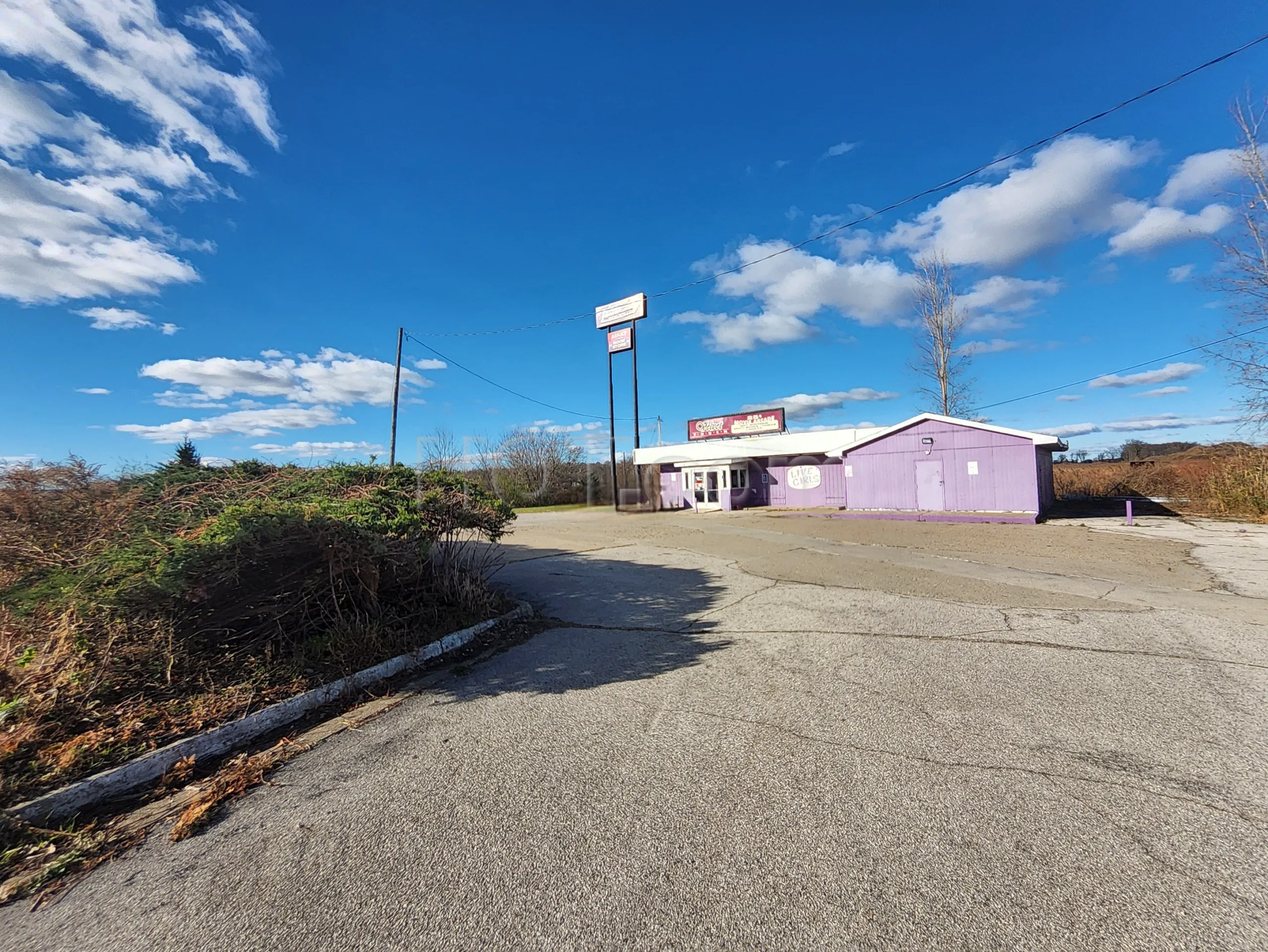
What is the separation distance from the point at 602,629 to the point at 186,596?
383cm

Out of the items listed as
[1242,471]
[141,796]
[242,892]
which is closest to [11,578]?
[141,796]

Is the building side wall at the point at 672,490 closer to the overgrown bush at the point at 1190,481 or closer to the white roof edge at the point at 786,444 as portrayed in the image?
the white roof edge at the point at 786,444

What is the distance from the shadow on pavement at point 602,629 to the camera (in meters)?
4.80

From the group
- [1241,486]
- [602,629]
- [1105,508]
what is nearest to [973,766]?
[602,629]

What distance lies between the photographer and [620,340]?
32625mm

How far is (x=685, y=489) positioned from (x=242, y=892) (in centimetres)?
2838

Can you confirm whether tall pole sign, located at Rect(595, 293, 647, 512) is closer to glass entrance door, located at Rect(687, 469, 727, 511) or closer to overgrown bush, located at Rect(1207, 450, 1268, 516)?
glass entrance door, located at Rect(687, 469, 727, 511)

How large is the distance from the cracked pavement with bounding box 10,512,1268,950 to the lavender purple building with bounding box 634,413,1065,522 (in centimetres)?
1483

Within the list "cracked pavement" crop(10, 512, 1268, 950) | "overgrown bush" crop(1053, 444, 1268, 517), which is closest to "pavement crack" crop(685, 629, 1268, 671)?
"cracked pavement" crop(10, 512, 1268, 950)

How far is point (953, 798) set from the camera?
2.80 meters

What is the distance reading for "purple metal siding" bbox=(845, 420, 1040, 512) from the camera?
61.5ft

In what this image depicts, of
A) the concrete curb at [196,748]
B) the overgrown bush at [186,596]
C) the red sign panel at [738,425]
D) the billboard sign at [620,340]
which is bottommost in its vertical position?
the concrete curb at [196,748]

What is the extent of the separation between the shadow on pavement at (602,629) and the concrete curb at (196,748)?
716 millimetres

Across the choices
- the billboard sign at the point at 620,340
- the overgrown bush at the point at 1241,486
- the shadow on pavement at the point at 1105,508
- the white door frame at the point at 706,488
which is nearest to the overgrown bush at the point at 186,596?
the shadow on pavement at the point at 1105,508
